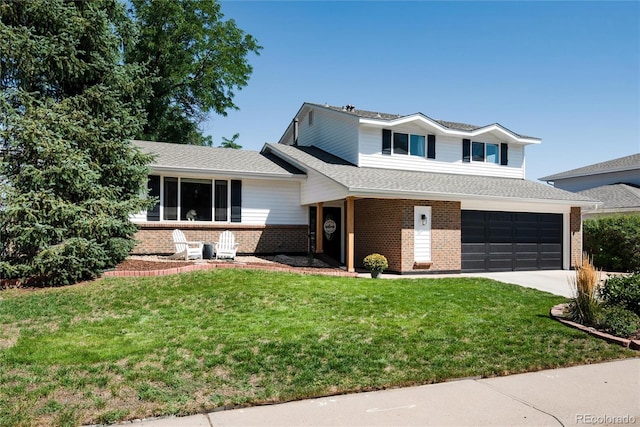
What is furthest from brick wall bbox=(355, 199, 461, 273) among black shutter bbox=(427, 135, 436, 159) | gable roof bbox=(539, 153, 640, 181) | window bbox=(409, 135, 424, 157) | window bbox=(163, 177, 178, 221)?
gable roof bbox=(539, 153, 640, 181)

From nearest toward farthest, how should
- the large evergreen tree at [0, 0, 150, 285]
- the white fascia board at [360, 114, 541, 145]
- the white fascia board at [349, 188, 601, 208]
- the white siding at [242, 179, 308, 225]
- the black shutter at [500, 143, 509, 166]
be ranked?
the large evergreen tree at [0, 0, 150, 285] < the white fascia board at [349, 188, 601, 208] < the white fascia board at [360, 114, 541, 145] < the white siding at [242, 179, 308, 225] < the black shutter at [500, 143, 509, 166]

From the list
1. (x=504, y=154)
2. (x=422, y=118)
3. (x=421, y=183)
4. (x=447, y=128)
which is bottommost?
(x=421, y=183)

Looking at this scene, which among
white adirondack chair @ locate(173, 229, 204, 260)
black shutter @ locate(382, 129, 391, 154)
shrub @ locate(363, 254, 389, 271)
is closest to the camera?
shrub @ locate(363, 254, 389, 271)

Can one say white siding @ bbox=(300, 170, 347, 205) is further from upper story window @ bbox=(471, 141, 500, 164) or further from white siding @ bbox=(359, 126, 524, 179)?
upper story window @ bbox=(471, 141, 500, 164)

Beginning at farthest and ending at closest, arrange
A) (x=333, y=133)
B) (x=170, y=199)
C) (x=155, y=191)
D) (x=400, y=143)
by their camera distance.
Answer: (x=333, y=133), (x=400, y=143), (x=170, y=199), (x=155, y=191)

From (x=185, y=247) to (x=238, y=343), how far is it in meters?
8.74

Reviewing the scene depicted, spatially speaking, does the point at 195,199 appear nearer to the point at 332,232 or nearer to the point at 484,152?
the point at 332,232

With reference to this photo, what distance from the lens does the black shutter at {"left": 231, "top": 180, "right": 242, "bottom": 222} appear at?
1681 cm

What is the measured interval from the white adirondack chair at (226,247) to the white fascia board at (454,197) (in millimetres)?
4351

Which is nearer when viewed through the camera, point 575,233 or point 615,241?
point 575,233

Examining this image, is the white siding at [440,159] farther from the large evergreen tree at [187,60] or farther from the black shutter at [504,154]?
the large evergreen tree at [187,60]

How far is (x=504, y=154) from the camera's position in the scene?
65.1 feet

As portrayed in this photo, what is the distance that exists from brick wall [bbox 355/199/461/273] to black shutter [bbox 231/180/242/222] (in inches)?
192

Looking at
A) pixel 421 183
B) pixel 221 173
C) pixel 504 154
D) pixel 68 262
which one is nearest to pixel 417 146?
pixel 421 183
